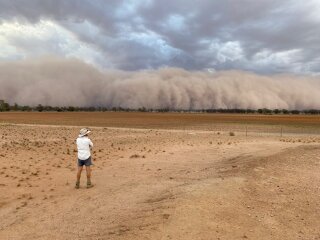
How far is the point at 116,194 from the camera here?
11.9 m

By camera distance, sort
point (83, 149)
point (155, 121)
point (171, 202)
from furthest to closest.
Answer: point (155, 121), point (83, 149), point (171, 202)

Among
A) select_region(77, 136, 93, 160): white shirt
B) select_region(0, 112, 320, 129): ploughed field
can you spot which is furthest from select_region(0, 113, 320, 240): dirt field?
select_region(0, 112, 320, 129): ploughed field

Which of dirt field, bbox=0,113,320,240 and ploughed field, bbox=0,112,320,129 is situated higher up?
dirt field, bbox=0,113,320,240

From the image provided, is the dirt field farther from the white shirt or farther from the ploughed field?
the ploughed field

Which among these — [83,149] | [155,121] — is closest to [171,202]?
[83,149]

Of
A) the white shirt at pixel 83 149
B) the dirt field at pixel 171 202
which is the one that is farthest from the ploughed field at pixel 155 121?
the white shirt at pixel 83 149

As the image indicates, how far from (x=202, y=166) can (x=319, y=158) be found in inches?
→ 206

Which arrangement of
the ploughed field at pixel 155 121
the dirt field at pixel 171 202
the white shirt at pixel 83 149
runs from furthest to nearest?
the ploughed field at pixel 155 121
the white shirt at pixel 83 149
the dirt field at pixel 171 202

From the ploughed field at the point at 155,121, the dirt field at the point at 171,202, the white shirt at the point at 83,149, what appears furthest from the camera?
the ploughed field at the point at 155,121

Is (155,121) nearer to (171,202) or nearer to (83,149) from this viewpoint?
(83,149)

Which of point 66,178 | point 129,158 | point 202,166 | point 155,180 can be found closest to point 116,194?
point 155,180

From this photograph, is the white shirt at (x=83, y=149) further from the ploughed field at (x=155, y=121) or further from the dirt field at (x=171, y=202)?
the ploughed field at (x=155, y=121)

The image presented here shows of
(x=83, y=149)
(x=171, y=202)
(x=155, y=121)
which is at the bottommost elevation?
(x=155, y=121)

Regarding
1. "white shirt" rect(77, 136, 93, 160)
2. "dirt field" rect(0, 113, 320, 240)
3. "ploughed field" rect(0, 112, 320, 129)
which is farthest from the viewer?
"ploughed field" rect(0, 112, 320, 129)
